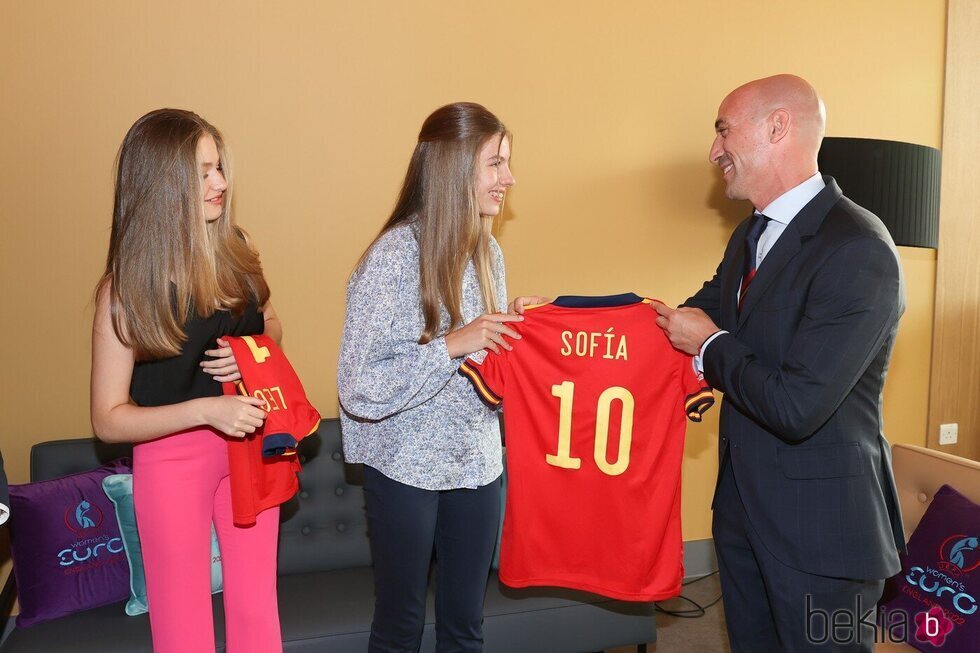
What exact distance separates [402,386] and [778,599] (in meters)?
1.05

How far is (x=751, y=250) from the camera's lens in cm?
209

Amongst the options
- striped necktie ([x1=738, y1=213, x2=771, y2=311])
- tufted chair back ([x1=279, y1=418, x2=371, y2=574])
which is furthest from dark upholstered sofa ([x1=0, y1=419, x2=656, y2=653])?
striped necktie ([x1=738, y1=213, x2=771, y2=311])

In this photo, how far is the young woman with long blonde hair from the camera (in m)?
1.76

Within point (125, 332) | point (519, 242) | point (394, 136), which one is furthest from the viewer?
point (519, 242)

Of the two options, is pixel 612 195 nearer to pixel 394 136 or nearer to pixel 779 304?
pixel 394 136

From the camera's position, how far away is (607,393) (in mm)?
2109

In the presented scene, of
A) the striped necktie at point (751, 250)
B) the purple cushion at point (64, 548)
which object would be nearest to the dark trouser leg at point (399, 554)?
the striped necktie at point (751, 250)

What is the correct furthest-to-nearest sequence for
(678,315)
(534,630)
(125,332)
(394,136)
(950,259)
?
(950,259) → (394,136) → (534,630) → (678,315) → (125,332)

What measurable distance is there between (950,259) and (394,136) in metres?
3.02

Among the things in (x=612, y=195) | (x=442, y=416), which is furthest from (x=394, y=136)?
(x=442, y=416)

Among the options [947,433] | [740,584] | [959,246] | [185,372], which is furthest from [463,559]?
[959,246]

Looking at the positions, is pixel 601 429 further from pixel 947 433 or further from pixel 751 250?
pixel 947 433

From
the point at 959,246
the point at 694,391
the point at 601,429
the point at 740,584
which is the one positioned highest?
the point at 959,246

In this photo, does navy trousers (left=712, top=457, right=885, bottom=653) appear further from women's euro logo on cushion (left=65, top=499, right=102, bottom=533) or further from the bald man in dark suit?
women's euro logo on cushion (left=65, top=499, right=102, bottom=533)
